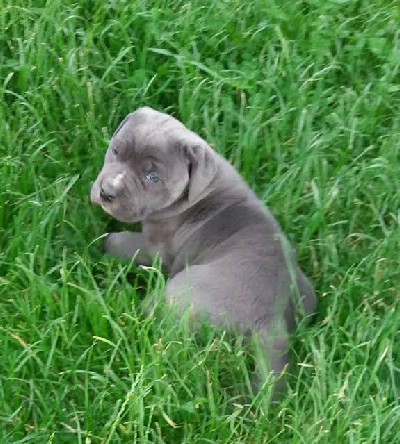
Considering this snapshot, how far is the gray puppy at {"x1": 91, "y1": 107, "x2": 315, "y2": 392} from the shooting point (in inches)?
141

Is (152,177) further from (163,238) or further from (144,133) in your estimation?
(163,238)

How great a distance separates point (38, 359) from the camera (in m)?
3.42

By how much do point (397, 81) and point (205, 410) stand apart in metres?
2.28

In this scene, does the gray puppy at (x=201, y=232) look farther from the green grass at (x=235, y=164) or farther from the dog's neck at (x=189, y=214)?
the green grass at (x=235, y=164)

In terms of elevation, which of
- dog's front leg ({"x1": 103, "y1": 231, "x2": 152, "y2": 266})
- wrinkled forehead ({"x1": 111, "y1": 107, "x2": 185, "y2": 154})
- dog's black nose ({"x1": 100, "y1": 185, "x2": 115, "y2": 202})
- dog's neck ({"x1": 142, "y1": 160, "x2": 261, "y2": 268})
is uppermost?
wrinkled forehead ({"x1": 111, "y1": 107, "x2": 185, "y2": 154})

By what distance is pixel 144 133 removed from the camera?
3.92 m

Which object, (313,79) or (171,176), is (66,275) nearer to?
(171,176)

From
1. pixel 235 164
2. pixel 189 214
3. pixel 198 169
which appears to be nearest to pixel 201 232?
pixel 189 214

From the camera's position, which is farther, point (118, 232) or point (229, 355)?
point (118, 232)

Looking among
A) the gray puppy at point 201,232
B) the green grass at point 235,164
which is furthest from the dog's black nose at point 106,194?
the green grass at point 235,164

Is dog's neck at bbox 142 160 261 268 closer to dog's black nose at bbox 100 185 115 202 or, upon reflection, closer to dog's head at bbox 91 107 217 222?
dog's head at bbox 91 107 217 222

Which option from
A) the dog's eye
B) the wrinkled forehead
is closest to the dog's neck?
the dog's eye

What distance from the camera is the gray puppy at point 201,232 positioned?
11.7ft

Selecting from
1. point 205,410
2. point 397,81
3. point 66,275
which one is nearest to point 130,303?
point 66,275
